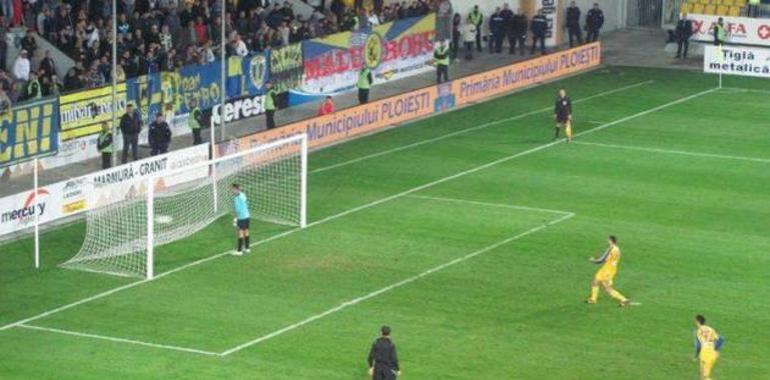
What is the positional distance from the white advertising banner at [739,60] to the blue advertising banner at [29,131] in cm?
2806

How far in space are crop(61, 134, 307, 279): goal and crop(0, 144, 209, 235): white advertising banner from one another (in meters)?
0.19

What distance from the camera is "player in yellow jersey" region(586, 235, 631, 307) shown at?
37.9m

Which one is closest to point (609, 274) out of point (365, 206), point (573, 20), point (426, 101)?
point (365, 206)

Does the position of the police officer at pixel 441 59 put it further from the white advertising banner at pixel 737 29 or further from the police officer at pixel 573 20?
the white advertising banner at pixel 737 29

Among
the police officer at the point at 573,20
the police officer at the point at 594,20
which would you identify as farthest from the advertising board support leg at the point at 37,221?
the police officer at the point at 594,20

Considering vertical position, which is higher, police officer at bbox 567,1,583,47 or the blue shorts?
police officer at bbox 567,1,583,47

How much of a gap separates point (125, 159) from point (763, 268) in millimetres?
19085

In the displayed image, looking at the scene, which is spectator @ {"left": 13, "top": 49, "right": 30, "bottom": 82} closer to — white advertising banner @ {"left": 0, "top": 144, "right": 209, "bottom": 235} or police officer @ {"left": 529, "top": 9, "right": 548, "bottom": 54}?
white advertising banner @ {"left": 0, "top": 144, "right": 209, "bottom": 235}

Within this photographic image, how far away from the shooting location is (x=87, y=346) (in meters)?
35.1

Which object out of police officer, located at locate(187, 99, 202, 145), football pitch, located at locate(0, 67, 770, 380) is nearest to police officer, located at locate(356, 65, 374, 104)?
football pitch, located at locate(0, 67, 770, 380)

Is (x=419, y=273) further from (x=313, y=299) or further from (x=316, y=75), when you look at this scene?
(x=316, y=75)

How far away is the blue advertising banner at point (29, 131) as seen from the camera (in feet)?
162

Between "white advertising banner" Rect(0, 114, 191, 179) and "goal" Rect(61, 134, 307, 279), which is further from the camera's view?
"white advertising banner" Rect(0, 114, 191, 179)

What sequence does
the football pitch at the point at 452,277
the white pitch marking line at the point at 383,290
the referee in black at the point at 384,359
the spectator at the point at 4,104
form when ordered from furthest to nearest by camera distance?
the spectator at the point at 4,104, the white pitch marking line at the point at 383,290, the football pitch at the point at 452,277, the referee in black at the point at 384,359
